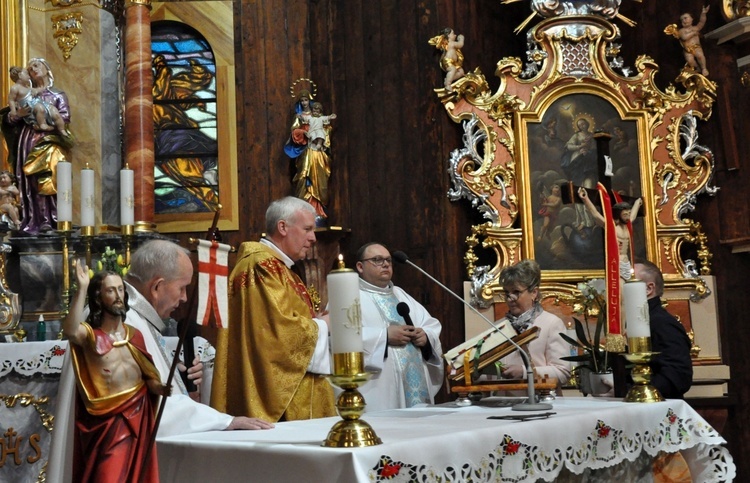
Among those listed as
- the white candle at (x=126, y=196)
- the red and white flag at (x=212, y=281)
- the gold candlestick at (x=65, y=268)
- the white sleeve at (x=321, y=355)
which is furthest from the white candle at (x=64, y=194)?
the red and white flag at (x=212, y=281)

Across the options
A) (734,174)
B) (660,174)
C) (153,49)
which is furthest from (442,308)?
(153,49)

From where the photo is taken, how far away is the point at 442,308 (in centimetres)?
970

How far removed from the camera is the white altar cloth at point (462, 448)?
307 cm

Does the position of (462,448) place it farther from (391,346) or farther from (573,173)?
(573,173)

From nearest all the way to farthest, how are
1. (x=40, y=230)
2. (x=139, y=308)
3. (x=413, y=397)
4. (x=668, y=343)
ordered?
1. (x=139, y=308)
2. (x=668, y=343)
3. (x=413, y=397)
4. (x=40, y=230)

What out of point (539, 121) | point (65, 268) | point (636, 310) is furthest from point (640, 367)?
point (539, 121)

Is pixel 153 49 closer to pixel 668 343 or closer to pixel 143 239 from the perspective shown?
pixel 143 239

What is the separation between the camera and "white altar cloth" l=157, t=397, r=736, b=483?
10.1 ft

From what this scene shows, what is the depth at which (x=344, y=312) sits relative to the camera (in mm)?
3197

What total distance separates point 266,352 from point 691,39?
257 inches

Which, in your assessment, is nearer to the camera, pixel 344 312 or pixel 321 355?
pixel 344 312

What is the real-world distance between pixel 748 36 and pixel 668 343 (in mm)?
4898

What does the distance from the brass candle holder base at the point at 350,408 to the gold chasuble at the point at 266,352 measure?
1676 mm

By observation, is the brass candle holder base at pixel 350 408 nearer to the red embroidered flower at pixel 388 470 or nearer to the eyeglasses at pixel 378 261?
the red embroidered flower at pixel 388 470
